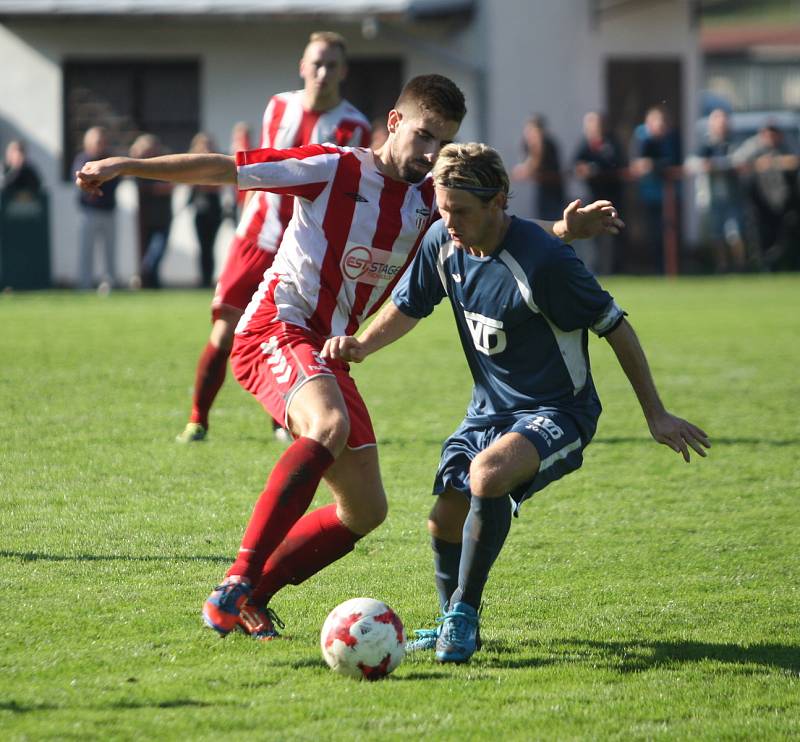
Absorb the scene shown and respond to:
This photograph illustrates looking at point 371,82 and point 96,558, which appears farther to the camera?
point 371,82

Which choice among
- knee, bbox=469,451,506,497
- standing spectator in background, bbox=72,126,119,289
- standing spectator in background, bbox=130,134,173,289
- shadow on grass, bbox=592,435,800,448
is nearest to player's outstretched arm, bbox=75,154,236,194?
knee, bbox=469,451,506,497

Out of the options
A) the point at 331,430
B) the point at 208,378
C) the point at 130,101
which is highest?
the point at 130,101

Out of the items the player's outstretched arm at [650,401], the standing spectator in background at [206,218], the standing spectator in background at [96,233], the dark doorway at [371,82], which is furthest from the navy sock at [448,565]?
the dark doorway at [371,82]

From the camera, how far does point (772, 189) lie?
21.1 m

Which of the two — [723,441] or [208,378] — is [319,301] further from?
[723,441]

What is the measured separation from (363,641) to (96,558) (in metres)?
1.75

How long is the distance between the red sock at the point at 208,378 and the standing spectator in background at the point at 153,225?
12.3 meters

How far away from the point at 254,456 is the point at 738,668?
12.7 ft

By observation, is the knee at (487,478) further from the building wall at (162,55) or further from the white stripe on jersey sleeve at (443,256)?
the building wall at (162,55)

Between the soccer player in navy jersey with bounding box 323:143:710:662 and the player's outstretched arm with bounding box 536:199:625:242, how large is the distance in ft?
0.63

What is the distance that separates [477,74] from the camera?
Result: 2164 cm

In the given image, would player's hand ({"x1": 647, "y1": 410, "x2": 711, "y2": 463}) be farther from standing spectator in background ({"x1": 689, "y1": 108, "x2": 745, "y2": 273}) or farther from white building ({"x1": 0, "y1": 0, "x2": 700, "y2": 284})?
white building ({"x1": 0, "y1": 0, "x2": 700, "y2": 284})

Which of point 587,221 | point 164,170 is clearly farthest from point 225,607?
point 587,221

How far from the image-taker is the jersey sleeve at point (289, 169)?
489 centimetres
